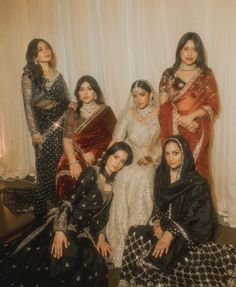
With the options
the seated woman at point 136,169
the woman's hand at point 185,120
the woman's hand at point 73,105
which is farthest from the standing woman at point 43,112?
the woman's hand at point 185,120

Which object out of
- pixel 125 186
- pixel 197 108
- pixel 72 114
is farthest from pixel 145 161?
pixel 72 114

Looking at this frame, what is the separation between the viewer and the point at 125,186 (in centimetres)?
266

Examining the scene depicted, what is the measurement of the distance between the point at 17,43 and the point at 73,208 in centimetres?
273

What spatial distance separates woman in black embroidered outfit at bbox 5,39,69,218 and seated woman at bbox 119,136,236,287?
1301 mm

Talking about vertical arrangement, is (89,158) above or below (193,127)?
below

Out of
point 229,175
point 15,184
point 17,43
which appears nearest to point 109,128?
point 229,175

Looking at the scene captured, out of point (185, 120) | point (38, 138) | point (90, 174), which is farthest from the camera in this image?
point (38, 138)

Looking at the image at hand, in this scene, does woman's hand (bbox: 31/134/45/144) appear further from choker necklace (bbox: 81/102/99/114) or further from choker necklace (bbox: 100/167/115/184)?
choker necklace (bbox: 100/167/115/184)

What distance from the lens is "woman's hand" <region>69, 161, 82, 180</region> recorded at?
2.96 m

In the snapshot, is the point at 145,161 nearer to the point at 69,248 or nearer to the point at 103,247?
the point at 103,247

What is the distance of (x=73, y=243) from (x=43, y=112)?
59.4 inches

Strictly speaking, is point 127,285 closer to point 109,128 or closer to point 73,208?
point 73,208

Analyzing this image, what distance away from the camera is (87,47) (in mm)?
3781

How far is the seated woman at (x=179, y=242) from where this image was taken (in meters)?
2.18
